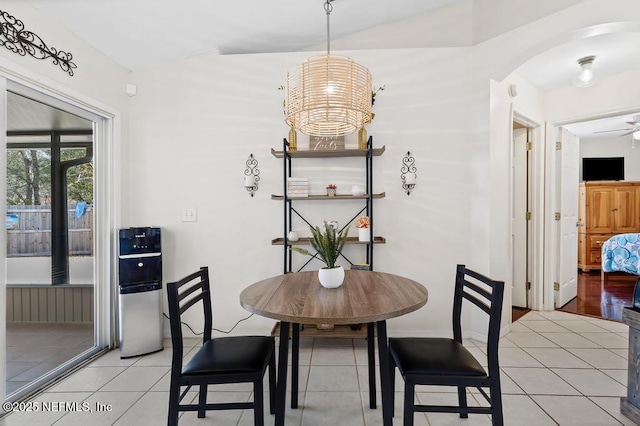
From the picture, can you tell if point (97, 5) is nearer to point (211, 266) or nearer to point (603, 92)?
point (211, 266)

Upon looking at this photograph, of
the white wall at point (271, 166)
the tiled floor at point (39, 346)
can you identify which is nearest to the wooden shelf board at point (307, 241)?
the white wall at point (271, 166)

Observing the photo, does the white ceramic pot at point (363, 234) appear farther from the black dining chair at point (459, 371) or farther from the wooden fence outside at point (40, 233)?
the wooden fence outside at point (40, 233)

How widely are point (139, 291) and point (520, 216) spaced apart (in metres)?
4.00

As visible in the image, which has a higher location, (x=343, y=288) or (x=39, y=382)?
(x=343, y=288)

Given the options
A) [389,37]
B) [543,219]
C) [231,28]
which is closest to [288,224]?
[231,28]

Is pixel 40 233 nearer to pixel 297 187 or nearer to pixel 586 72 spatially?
pixel 297 187

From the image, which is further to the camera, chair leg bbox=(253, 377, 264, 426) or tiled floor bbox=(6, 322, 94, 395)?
tiled floor bbox=(6, 322, 94, 395)

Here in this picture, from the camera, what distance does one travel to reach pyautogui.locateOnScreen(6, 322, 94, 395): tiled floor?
2.06m

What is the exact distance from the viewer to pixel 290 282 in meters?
1.81

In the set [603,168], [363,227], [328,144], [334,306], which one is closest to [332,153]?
[328,144]

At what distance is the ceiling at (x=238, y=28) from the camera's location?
2203mm

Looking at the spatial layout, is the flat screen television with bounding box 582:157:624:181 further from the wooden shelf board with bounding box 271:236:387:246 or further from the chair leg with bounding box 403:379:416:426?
the chair leg with bounding box 403:379:416:426

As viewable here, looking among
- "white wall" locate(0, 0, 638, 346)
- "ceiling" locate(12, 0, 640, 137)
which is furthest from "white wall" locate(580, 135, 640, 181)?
"white wall" locate(0, 0, 638, 346)

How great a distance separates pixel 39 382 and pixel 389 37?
3885 millimetres
